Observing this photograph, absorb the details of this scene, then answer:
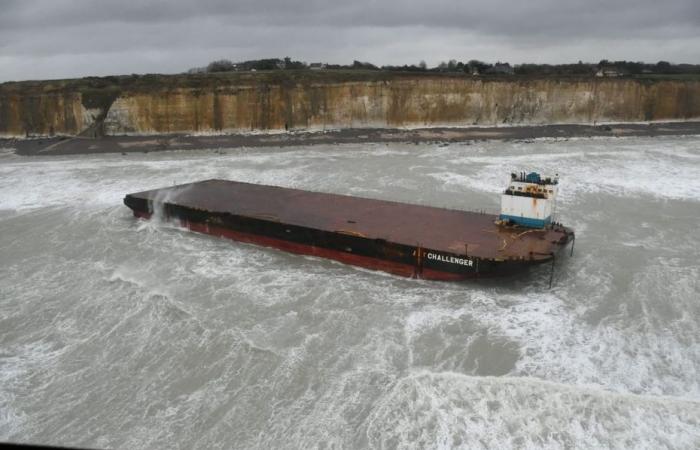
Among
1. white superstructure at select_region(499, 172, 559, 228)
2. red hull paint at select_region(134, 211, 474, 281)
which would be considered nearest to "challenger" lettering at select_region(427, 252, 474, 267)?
red hull paint at select_region(134, 211, 474, 281)

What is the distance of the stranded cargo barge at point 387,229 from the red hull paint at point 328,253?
0.08 feet

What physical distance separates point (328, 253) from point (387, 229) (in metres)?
1.63

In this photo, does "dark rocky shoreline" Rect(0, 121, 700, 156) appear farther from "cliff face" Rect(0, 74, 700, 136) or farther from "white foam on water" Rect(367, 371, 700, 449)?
"white foam on water" Rect(367, 371, 700, 449)

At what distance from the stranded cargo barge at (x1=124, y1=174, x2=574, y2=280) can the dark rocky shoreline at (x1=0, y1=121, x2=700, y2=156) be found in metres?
18.1

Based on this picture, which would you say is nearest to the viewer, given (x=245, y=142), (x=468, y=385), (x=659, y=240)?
(x=468, y=385)

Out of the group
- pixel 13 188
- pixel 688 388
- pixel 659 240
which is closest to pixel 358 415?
pixel 688 388

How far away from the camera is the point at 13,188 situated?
23.8m

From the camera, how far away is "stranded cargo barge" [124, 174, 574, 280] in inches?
463

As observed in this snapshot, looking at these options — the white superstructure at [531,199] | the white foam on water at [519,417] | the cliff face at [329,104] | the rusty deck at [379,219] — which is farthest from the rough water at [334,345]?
the cliff face at [329,104]

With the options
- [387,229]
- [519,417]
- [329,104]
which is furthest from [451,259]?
[329,104]

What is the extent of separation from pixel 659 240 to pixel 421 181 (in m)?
10.1

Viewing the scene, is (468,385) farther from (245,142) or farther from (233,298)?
(245,142)

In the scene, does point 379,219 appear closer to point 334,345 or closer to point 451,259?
point 451,259

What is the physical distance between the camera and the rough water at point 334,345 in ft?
24.3
